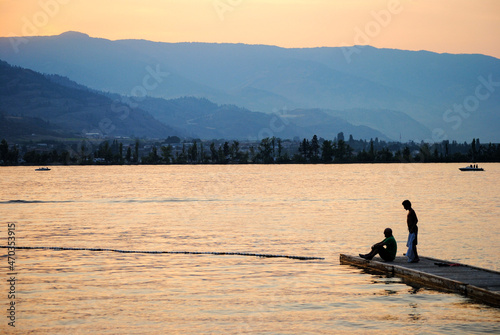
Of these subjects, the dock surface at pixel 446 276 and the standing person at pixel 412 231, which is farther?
the standing person at pixel 412 231

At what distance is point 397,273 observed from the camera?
115ft

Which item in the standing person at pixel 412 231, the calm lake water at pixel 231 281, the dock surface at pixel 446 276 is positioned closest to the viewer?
the calm lake water at pixel 231 281

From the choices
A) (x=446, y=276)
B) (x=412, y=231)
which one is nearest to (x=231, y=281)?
(x=412, y=231)

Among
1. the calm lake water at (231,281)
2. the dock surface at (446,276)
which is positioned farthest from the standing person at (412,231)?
the calm lake water at (231,281)

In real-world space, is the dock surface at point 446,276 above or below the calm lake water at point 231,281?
above

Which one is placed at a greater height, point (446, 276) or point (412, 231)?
point (412, 231)

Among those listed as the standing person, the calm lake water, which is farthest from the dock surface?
the calm lake water

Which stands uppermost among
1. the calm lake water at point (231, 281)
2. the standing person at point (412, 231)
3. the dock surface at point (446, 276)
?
the standing person at point (412, 231)

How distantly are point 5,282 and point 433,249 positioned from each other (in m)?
29.1

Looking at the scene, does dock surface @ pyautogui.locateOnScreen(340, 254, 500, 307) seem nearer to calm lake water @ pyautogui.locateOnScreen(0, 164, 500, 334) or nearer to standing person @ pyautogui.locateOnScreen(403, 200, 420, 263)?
standing person @ pyautogui.locateOnScreen(403, 200, 420, 263)

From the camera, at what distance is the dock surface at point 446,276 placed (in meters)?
29.3

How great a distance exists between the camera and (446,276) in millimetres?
32281

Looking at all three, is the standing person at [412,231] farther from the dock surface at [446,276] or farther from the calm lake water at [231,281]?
the calm lake water at [231,281]

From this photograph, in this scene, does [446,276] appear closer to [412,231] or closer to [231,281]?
[412,231]
